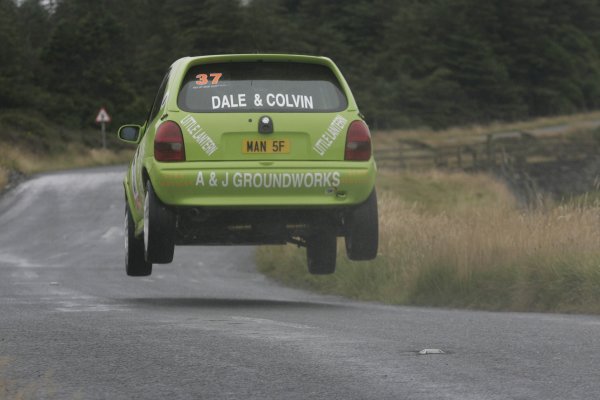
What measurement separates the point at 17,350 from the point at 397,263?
9.41m

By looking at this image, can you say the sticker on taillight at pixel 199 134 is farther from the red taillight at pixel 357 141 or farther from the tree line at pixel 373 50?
the tree line at pixel 373 50

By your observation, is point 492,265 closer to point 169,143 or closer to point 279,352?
point 169,143

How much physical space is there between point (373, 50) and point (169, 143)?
280 ft

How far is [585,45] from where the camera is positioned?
93562 millimetres

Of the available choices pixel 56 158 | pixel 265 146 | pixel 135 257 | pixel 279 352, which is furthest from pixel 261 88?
pixel 56 158

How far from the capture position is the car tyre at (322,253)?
11156 millimetres

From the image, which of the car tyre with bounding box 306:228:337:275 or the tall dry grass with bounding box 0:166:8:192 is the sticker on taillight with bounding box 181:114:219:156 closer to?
the car tyre with bounding box 306:228:337:275

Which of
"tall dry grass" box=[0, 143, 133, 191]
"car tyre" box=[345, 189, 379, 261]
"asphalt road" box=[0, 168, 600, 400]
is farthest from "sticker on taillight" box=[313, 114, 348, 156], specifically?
"tall dry grass" box=[0, 143, 133, 191]

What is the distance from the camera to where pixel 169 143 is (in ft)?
31.9

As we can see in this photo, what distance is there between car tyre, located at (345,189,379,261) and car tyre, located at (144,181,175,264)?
4.51 feet

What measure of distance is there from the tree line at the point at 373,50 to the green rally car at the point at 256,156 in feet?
185

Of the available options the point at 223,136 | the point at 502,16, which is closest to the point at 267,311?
the point at 223,136

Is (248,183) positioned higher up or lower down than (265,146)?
lower down

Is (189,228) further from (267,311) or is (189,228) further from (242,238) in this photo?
(267,311)
